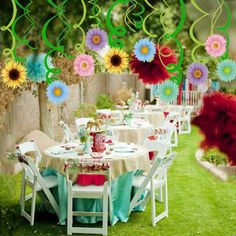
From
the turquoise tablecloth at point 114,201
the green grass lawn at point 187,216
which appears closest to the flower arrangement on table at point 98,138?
the turquoise tablecloth at point 114,201

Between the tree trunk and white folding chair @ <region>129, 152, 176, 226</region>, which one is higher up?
the tree trunk

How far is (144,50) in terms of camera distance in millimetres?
1595

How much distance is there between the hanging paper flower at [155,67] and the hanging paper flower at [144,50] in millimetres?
16

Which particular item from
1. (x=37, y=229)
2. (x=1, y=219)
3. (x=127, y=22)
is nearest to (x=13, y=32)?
(x=127, y=22)

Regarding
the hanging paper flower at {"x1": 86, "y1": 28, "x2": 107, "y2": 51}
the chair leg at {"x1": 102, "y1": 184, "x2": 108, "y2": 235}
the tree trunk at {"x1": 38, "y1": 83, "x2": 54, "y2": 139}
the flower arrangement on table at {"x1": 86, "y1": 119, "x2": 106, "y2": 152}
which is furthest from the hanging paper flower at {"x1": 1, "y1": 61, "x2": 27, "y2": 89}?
the tree trunk at {"x1": 38, "y1": 83, "x2": 54, "y2": 139}

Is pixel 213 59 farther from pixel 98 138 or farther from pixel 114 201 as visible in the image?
pixel 114 201

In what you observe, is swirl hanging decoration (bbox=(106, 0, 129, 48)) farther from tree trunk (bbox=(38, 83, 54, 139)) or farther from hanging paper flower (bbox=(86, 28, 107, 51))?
tree trunk (bbox=(38, 83, 54, 139))

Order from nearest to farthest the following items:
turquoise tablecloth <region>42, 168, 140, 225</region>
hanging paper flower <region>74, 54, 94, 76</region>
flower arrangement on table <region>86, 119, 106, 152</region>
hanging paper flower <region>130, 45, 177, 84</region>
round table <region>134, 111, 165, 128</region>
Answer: hanging paper flower <region>130, 45, 177, 84</region>
hanging paper flower <region>74, 54, 94, 76</region>
turquoise tablecloth <region>42, 168, 140, 225</region>
flower arrangement on table <region>86, 119, 106, 152</region>
round table <region>134, 111, 165, 128</region>

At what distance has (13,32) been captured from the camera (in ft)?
5.26

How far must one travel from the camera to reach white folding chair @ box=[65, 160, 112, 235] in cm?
409

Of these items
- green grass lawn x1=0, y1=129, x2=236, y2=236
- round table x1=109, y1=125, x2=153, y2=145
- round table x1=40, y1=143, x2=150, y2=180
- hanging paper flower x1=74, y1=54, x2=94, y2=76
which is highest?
hanging paper flower x1=74, y1=54, x2=94, y2=76

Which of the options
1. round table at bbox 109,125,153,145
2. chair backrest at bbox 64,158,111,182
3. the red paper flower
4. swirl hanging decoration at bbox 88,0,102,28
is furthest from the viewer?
round table at bbox 109,125,153,145

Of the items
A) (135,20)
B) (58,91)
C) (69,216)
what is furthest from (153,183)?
(135,20)

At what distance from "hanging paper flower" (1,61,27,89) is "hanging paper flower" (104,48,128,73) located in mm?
375
